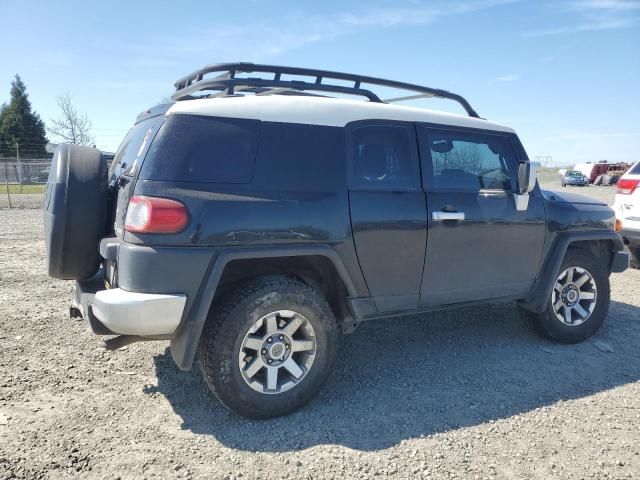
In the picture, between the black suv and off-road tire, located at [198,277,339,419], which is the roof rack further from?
off-road tire, located at [198,277,339,419]

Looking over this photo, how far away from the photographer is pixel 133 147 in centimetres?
334

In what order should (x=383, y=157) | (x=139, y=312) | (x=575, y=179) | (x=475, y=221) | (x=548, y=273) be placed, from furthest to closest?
1. (x=575, y=179)
2. (x=548, y=273)
3. (x=475, y=221)
4. (x=383, y=157)
5. (x=139, y=312)

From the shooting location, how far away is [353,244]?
3.19 meters

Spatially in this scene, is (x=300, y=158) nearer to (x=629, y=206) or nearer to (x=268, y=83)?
(x=268, y=83)

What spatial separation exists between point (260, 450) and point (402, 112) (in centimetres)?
253

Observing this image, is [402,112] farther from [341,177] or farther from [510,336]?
[510,336]

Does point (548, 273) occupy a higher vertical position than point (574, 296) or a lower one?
higher

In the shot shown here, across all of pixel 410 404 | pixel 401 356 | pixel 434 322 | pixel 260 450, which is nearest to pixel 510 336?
pixel 434 322

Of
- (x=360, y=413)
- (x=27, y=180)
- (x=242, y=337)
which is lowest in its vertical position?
(x=27, y=180)

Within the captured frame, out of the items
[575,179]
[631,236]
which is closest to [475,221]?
[631,236]

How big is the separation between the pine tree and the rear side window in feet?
134

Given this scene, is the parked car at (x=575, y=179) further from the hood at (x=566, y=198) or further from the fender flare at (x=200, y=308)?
the fender flare at (x=200, y=308)

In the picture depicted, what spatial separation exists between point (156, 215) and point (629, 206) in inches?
274

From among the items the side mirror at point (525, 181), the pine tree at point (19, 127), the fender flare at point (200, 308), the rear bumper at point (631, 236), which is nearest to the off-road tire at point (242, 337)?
the fender flare at point (200, 308)
